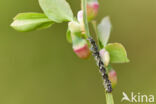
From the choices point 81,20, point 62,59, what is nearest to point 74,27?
point 81,20

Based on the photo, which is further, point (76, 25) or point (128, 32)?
point (128, 32)

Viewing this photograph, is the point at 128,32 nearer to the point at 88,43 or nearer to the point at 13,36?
the point at 13,36

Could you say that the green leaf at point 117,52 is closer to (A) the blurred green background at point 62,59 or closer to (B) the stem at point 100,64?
(B) the stem at point 100,64

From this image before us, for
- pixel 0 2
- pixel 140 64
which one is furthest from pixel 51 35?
pixel 140 64

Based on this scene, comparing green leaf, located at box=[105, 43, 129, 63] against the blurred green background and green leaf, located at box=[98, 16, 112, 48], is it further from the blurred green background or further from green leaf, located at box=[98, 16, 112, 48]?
the blurred green background

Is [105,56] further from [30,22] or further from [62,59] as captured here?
[62,59]

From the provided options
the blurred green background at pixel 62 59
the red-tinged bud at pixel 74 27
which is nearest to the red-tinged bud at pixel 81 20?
the red-tinged bud at pixel 74 27
